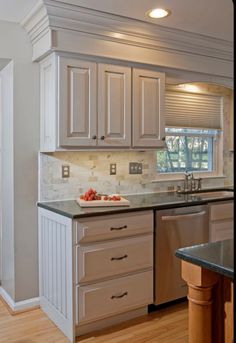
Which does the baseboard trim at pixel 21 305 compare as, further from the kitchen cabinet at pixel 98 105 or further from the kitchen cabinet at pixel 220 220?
the kitchen cabinet at pixel 220 220

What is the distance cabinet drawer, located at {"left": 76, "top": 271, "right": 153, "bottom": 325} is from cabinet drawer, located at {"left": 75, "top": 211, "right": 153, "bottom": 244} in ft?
1.13

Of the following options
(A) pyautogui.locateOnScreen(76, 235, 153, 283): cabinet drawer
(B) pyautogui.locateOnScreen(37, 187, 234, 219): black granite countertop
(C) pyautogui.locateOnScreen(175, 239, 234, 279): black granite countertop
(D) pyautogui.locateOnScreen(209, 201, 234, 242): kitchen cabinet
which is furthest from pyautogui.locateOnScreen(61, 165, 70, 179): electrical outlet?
(C) pyautogui.locateOnScreen(175, 239, 234, 279): black granite countertop

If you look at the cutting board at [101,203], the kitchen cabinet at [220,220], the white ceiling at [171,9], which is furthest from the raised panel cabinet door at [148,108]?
the kitchen cabinet at [220,220]

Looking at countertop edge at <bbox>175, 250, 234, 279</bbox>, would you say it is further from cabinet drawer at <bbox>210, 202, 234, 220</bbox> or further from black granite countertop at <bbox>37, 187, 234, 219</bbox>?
cabinet drawer at <bbox>210, 202, 234, 220</bbox>

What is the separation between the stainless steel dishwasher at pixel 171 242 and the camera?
112 inches

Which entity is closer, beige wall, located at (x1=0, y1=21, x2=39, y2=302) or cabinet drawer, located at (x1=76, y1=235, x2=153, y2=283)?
cabinet drawer, located at (x1=76, y1=235, x2=153, y2=283)

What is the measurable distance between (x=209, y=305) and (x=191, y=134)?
286 cm

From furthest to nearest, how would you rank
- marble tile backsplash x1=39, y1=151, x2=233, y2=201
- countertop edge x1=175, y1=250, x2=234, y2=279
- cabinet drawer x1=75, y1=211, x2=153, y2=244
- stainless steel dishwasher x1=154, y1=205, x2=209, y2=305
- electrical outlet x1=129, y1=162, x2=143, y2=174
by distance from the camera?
electrical outlet x1=129, y1=162, x2=143, y2=174
marble tile backsplash x1=39, y1=151, x2=233, y2=201
stainless steel dishwasher x1=154, y1=205, x2=209, y2=305
cabinet drawer x1=75, y1=211, x2=153, y2=244
countertop edge x1=175, y1=250, x2=234, y2=279

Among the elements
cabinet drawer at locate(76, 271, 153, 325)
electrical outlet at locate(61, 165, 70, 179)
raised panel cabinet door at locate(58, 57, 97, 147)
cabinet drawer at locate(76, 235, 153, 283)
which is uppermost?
raised panel cabinet door at locate(58, 57, 97, 147)

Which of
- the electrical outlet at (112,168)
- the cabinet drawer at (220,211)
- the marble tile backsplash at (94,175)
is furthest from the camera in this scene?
the electrical outlet at (112,168)

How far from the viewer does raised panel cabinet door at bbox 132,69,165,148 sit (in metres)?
3.04

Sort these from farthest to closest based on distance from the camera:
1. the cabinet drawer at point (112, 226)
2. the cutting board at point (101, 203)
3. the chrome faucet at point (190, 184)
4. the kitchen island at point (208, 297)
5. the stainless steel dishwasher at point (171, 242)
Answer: the chrome faucet at point (190, 184), the stainless steel dishwasher at point (171, 242), the cutting board at point (101, 203), the cabinet drawer at point (112, 226), the kitchen island at point (208, 297)

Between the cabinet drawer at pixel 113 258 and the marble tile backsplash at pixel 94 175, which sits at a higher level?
the marble tile backsplash at pixel 94 175

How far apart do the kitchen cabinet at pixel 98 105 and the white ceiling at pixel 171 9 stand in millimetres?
403
